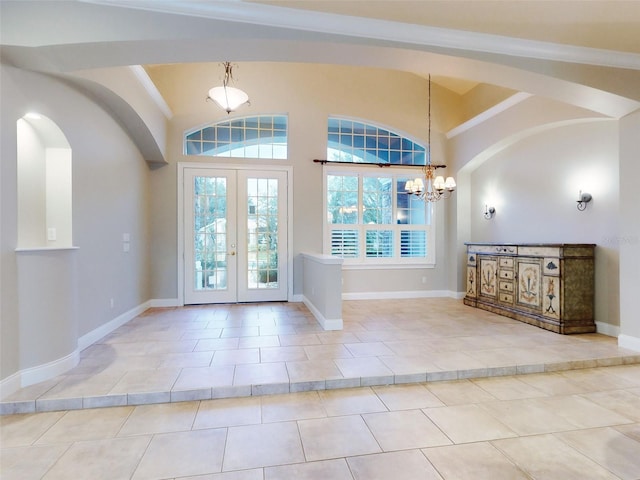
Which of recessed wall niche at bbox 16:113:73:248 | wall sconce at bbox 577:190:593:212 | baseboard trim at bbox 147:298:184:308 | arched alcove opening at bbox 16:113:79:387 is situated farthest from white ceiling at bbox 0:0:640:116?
baseboard trim at bbox 147:298:184:308

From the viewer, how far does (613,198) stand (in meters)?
3.96

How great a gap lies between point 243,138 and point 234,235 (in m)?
1.78

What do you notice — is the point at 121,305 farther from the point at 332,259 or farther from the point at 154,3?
the point at 154,3

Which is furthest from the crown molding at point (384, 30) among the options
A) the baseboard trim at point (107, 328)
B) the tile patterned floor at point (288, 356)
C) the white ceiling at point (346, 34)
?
the baseboard trim at point (107, 328)

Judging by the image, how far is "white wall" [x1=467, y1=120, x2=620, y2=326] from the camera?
400cm

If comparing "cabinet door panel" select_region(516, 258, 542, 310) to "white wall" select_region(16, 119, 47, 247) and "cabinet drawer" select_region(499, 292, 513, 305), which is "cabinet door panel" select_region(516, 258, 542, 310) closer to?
"cabinet drawer" select_region(499, 292, 513, 305)

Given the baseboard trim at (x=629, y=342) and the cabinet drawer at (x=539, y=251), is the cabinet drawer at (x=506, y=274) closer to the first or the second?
the cabinet drawer at (x=539, y=251)

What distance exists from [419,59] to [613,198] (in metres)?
3.09

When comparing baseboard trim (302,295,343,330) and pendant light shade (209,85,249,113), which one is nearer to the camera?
pendant light shade (209,85,249,113)

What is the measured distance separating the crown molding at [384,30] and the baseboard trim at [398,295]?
4.27 m

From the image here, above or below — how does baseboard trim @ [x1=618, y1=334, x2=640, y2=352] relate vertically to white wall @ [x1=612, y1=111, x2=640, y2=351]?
below

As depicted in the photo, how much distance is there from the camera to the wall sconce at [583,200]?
13.8ft

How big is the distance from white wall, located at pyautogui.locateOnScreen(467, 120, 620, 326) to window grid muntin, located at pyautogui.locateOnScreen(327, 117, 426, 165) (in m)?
1.39

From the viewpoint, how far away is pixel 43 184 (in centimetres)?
324
